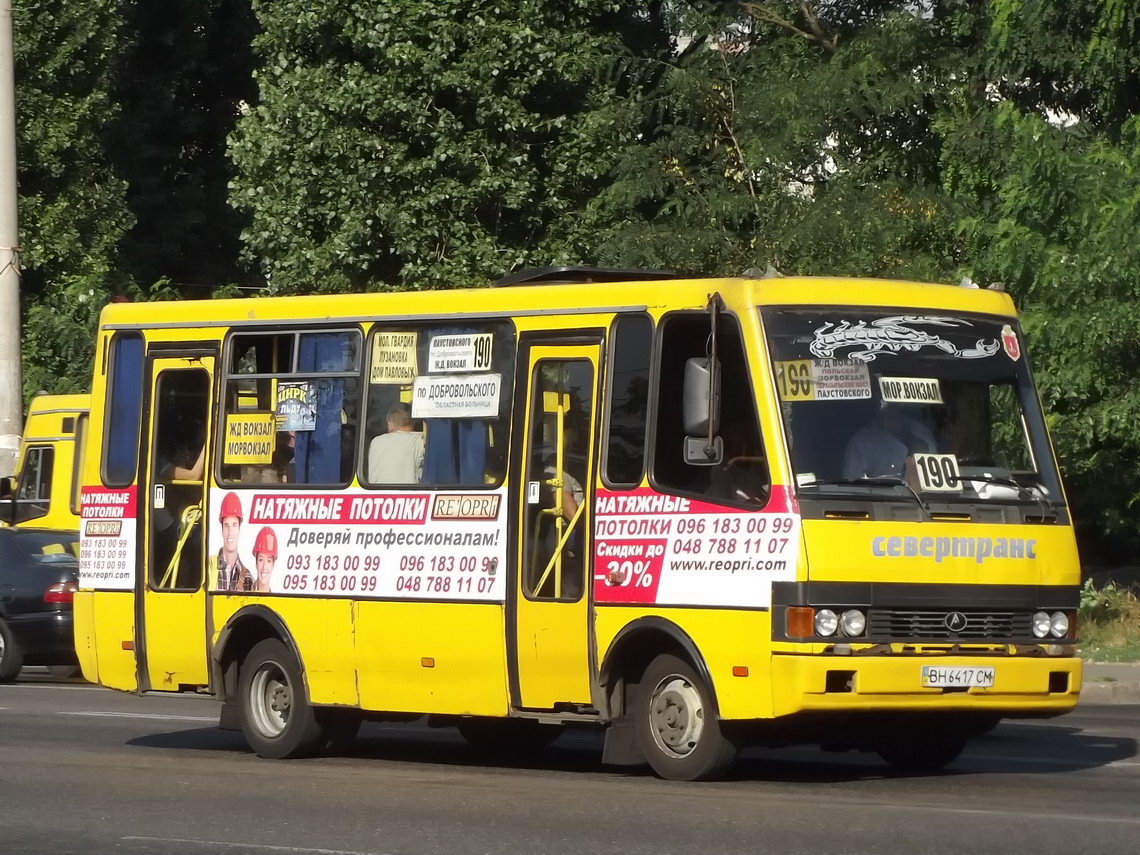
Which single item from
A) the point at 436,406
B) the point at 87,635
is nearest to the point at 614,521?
the point at 436,406

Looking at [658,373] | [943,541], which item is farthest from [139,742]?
[943,541]

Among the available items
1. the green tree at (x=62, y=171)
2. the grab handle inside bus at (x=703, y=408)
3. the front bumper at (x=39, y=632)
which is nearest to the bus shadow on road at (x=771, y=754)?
the grab handle inside bus at (x=703, y=408)

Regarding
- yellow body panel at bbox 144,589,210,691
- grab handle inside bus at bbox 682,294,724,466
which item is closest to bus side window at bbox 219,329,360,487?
yellow body panel at bbox 144,589,210,691

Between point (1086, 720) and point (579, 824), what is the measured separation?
24.0ft

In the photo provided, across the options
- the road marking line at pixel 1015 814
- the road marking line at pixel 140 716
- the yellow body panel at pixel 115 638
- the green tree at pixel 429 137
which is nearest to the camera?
the road marking line at pixel 1015 814

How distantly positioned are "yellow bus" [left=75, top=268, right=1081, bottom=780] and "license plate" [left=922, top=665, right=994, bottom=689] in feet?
0.05

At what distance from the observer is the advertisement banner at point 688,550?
11.3 m

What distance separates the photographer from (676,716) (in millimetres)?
11852

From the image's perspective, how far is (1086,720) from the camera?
1652 centimetres

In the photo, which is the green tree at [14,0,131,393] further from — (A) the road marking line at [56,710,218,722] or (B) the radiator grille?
(B) the radiator grille

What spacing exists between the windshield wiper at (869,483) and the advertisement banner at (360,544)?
2.09 m

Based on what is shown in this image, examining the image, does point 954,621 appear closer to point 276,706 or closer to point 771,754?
point 771,754

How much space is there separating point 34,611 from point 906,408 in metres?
12.5

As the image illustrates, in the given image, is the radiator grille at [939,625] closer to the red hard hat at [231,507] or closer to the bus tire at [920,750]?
the bus tire at [920,750]
